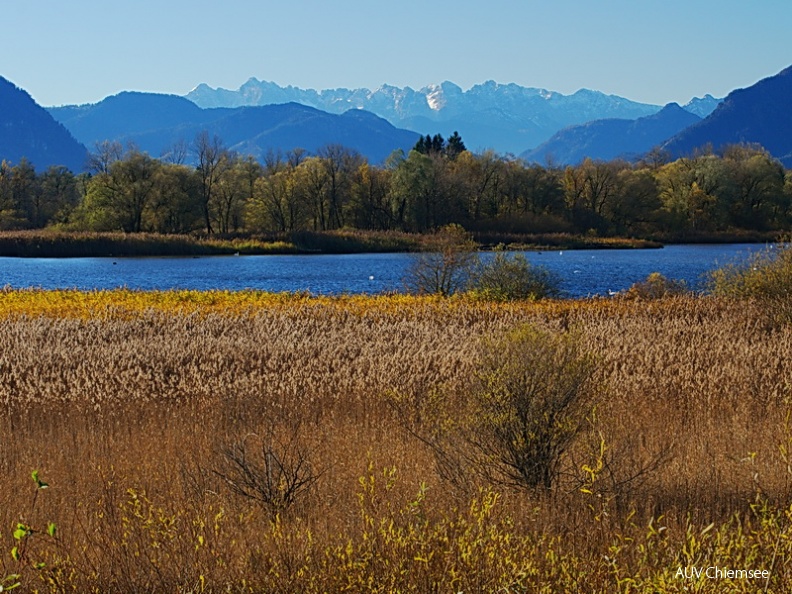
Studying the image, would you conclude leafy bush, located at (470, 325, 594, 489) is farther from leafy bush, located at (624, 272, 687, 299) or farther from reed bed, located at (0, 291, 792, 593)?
leafy bush, located at (624, 272, 687, 299)

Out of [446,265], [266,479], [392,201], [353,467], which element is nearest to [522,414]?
[353,467]

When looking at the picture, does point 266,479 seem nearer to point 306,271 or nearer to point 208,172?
point 306,271

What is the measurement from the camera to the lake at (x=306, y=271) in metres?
44.8

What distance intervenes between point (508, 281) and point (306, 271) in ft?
99.4

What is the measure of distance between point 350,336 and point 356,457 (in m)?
8.99

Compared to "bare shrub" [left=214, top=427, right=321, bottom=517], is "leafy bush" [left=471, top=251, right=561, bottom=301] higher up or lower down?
higher up

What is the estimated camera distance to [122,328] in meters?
18.7

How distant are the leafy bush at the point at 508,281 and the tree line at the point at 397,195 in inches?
2181

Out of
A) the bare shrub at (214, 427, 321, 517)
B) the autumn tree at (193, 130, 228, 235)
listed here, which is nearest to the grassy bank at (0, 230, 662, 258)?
the autumn tree at (193, 130, 228, 235)

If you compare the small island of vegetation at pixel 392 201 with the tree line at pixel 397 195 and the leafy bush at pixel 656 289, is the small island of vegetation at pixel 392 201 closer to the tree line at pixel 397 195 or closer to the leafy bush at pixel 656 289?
the tree line at pixel 397 195

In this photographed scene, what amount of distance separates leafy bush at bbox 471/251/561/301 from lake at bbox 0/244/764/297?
776 centimetres

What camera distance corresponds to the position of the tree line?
8256 centimetres

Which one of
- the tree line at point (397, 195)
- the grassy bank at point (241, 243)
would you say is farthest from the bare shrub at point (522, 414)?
the tree line at point (397, 195)

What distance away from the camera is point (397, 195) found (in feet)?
289
